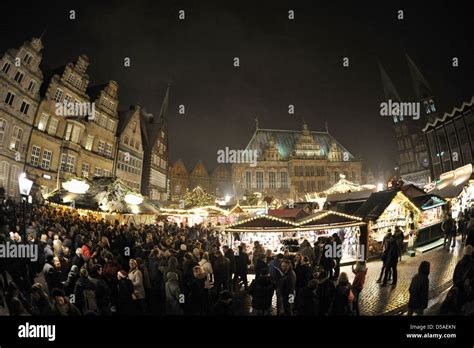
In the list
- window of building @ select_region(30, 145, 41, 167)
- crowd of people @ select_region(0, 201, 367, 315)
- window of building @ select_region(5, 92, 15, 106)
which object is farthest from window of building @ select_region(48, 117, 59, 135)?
crowd of people @ select_region(0, 201, 367, 315)

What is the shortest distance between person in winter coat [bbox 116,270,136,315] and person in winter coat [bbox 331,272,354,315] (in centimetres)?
432

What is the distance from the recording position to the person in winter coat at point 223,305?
5.52m

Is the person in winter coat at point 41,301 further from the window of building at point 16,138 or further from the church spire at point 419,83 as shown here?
the church spire at point 419,83

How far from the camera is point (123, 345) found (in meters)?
6.72

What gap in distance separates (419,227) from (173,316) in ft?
31.9

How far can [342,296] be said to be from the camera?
587 centimetres

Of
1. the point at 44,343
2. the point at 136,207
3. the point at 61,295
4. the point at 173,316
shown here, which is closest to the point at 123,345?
the point at 173,316

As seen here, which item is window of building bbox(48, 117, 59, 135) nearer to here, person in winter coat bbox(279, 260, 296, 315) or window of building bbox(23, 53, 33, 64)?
window of building bbox(23, 53, 33, 64)

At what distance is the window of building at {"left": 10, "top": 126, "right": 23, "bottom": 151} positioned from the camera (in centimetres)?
890

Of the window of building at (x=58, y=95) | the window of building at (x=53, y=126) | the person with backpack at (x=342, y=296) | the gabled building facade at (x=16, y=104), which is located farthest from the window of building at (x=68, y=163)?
the person with backpack at (x=342, y=296)

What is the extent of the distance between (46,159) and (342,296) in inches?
395

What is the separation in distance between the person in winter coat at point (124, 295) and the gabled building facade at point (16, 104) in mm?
4848

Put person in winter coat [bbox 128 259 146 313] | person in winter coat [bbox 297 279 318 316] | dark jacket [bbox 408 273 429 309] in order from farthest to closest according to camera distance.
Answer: person in winter coat [bbox 128 259 146 313] < person in winter coat [bbox 297 279 318 316] < dark jacket [bbox 408 273 429 309]

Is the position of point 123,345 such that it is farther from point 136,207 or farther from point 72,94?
point 72,94
